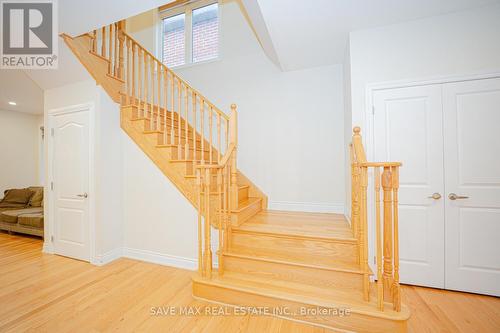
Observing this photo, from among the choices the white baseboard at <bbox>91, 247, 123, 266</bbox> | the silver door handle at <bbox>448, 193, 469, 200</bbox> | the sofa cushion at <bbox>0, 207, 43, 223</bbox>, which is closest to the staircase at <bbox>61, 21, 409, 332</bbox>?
the silver door handle at <bbox>448, 193, 469, 200</bbox>

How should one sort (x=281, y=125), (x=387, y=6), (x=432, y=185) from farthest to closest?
(x=281, y=125), (x=432, y=185), (x=387, y=6)

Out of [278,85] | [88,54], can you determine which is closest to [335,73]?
[278,85]

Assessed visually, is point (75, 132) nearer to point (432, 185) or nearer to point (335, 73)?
point (335, 73)

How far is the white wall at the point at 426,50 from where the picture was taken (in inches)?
76.7

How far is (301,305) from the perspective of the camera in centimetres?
165

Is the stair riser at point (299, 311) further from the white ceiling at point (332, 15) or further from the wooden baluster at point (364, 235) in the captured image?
the white ceiling at point (332, 15)

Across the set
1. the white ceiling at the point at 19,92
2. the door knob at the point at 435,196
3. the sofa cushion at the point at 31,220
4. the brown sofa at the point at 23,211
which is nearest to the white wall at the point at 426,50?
the door knob at the point at 435,196

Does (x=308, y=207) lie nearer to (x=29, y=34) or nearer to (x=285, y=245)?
(x=285, y=245)

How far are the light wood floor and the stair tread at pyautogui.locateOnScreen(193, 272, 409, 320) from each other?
196mm

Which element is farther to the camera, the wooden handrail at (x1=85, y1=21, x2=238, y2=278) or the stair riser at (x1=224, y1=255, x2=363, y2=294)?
the wooden handrail at (x1=85, y1=21, x2=238, y2=278)

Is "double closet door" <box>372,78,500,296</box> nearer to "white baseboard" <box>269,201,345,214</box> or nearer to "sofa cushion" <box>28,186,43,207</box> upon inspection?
"white baseboard" <box>269,201,345,214</box>

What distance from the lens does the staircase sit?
156 cm

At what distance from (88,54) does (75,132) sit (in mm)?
1080

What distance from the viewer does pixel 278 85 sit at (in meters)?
3.43
